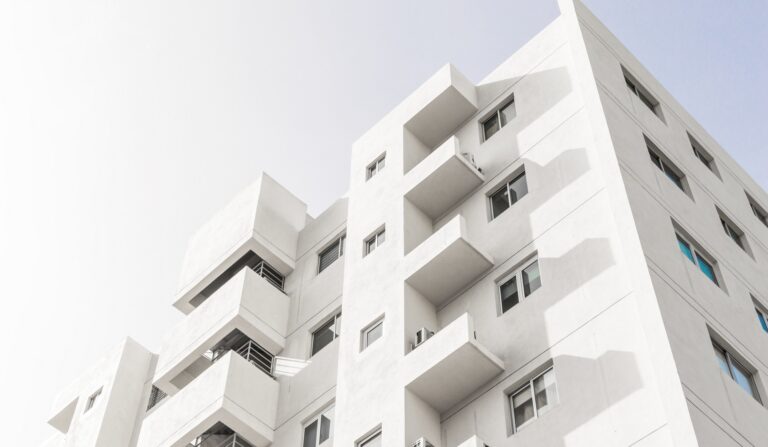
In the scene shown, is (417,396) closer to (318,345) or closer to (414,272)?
(414,272)

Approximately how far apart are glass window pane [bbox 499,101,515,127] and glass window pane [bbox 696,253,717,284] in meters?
6.94

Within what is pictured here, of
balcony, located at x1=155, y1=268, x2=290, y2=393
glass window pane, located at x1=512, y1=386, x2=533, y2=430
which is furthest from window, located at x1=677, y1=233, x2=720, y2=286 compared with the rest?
balcony, located at x1=155, y1=268, x2=290, y2=393

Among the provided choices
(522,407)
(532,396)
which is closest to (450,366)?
(522,407)

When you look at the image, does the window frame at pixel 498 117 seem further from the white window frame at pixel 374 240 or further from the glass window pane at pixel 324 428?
the glass window pane at pixel 324 428

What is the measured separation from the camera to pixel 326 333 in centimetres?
3002

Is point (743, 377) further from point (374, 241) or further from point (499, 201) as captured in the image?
point (374, 241)

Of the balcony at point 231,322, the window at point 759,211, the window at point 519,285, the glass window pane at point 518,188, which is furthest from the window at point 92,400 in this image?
the window at point 759,211

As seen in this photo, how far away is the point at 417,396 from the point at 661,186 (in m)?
8.00

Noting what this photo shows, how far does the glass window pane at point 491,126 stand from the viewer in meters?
30.0

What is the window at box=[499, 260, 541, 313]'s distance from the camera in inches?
950

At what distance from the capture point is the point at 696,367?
65.4 feet

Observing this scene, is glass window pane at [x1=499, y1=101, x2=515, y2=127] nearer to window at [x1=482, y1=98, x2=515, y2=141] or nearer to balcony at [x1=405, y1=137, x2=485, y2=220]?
window at [x1=482, y1=98, x2=515, y2=141]

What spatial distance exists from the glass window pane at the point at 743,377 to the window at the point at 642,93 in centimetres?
952

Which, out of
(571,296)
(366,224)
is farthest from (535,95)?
(571,296)
